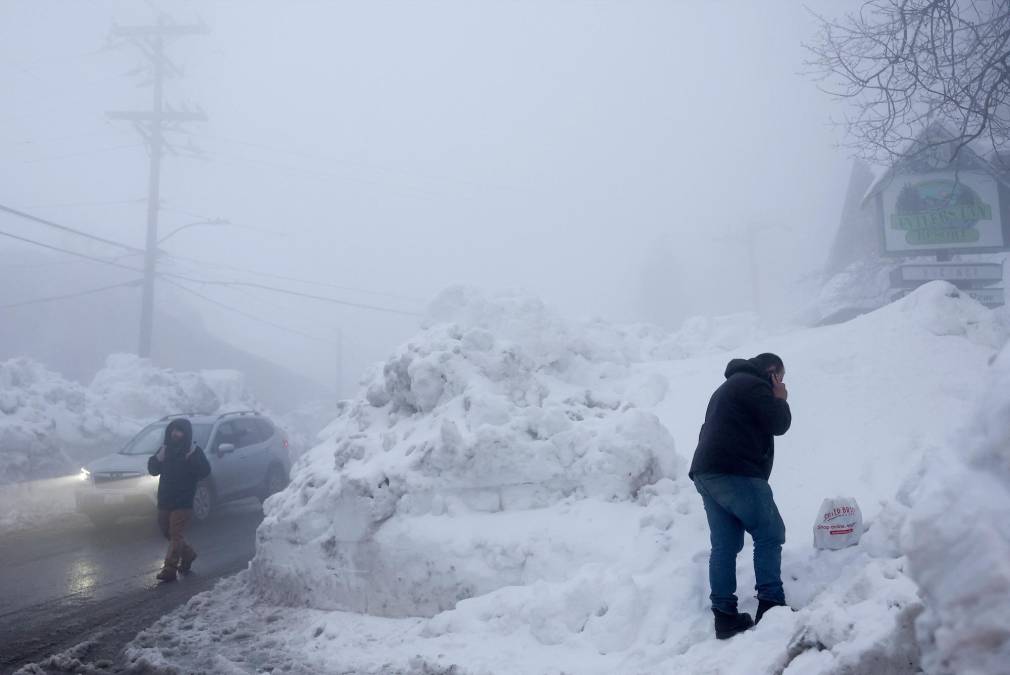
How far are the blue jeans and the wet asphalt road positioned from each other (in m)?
4.15

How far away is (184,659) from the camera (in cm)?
516

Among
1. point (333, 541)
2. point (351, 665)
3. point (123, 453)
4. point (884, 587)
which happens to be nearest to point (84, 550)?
point (123, 453)

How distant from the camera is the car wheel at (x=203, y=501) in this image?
36.9 feet

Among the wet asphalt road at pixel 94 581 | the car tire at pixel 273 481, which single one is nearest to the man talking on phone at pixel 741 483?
the wet asphalt road at pixel 94 581

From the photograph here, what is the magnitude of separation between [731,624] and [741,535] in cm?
54

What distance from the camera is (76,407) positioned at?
1817 centimetres

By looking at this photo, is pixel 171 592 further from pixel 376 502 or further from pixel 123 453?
pixel 123 453

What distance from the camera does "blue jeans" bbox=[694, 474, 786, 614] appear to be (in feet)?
13.5

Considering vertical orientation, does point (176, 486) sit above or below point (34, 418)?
below

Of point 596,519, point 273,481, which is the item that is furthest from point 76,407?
point 596,519

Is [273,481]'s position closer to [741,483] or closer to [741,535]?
[741,535]

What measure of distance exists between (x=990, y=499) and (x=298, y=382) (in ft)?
187

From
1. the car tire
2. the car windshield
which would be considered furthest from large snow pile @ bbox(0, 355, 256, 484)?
the car tire

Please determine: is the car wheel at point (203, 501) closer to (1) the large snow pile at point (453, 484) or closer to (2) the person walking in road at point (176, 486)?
(2) the person walking in road at point (176, 486)
